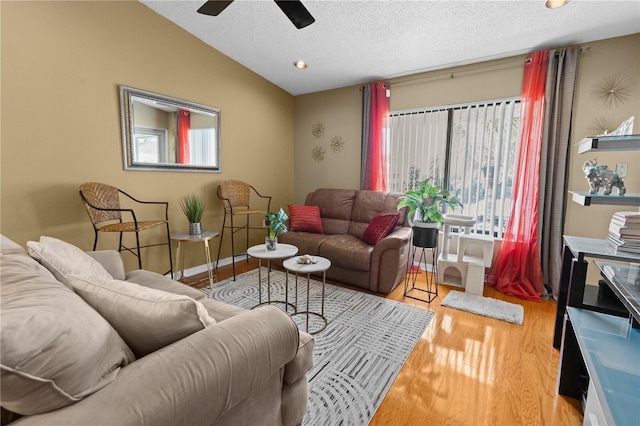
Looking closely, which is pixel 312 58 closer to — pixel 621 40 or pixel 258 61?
pixel 258 61

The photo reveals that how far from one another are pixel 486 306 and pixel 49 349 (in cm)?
310

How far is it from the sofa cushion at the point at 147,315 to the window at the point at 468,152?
11.4 ft

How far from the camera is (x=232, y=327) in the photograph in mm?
952

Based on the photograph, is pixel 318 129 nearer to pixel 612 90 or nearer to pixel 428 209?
pixel 428 209

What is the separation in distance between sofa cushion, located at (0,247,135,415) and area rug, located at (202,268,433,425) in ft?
3.65

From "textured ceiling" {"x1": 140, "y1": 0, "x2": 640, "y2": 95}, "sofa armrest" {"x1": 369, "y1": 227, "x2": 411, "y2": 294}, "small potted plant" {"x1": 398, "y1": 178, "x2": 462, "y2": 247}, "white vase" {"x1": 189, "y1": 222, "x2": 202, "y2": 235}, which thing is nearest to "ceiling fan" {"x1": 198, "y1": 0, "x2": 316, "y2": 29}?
"textured ceiling" {"x1": 140, "y1": 0, "x2": 640, "y2": 95}

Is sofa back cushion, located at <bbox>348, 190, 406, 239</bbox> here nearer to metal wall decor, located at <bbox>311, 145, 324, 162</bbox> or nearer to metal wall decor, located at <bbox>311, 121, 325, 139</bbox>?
metal wall decor, located at <bbox>311, 145, 324, 162</bbox>

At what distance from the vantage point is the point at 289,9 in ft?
6.16

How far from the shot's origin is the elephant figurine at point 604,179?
1614 mm

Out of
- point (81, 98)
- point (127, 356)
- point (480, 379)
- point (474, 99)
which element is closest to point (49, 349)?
point (127, 356)

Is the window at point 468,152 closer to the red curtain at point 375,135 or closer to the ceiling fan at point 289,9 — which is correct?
the red curtain at point 375,135

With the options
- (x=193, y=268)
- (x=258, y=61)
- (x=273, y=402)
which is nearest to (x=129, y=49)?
(x=258, y=61)

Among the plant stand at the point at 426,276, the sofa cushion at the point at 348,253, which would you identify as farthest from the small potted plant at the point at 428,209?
the sofa cushion at the point at 348,253

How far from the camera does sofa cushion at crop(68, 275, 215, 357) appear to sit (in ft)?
2.84
